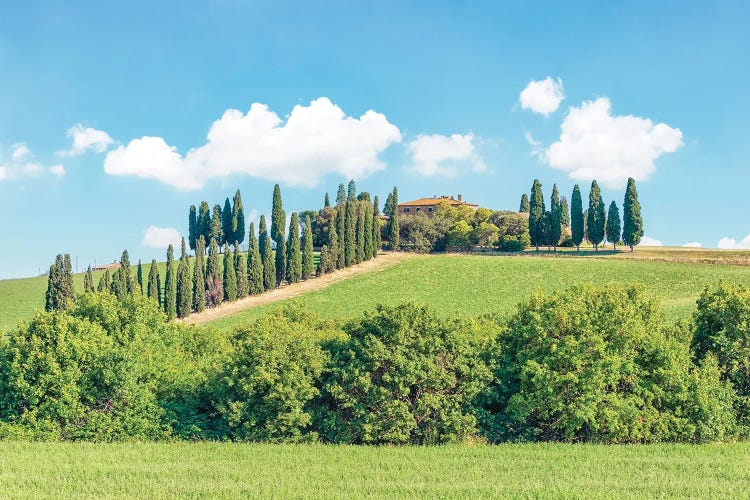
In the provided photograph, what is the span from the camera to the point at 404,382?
29391 millimetres

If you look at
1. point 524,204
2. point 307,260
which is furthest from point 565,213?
point 307,260

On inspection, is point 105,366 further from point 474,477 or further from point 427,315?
point 474,477

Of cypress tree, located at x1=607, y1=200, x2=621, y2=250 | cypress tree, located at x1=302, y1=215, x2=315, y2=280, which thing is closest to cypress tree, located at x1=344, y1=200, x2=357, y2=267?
cypress tree, located at x1=302, y1=215, x2=315, y2=280

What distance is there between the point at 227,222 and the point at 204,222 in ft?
17.6

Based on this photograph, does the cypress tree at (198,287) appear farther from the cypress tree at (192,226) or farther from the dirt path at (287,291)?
the cypress tree at (192,226)

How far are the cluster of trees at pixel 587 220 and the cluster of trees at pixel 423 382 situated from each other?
72379 millimetres

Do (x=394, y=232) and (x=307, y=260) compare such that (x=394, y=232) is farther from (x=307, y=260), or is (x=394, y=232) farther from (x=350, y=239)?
(x=307, y=260)

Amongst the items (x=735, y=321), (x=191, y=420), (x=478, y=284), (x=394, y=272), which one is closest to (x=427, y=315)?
(x=191, y=420)

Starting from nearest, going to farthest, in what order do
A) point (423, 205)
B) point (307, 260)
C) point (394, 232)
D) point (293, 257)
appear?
point (293, 257) < point (307, 260) < point (394, 232) < point (423, 205)

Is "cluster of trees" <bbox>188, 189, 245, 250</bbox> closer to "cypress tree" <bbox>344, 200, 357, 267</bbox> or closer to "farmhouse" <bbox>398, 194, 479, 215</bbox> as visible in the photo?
"cypress tree" <bbox>344, 200, 357, 267</bbox>

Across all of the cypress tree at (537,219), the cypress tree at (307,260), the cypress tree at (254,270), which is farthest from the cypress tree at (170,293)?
the cypress tree at (537,219)

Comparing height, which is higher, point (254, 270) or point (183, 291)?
point (254, 270)

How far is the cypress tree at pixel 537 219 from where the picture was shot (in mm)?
106938

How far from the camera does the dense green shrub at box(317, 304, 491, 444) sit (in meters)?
28.5
